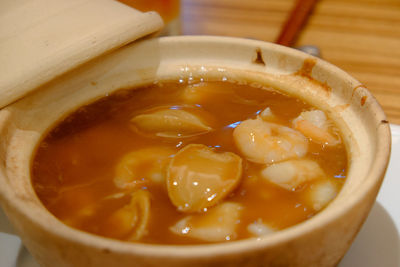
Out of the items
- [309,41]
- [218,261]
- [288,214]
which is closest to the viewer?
[218,261]

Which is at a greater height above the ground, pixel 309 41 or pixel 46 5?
pixel 46 5

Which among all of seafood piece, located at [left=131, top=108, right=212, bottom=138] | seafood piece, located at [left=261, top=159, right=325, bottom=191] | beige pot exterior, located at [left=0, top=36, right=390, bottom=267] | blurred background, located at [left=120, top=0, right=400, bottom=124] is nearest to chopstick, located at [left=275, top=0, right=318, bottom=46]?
blurred background, located at [left=120, top=0, right=400, bottom=124]

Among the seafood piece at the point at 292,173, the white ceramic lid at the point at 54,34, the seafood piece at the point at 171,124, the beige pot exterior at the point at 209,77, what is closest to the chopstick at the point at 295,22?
the beige pot exterior at the point at 209,77

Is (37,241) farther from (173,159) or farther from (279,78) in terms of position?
(279,78)

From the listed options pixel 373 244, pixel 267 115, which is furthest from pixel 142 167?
pixel 373 244

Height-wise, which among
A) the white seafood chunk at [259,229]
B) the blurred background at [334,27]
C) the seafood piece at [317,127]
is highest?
the seafood piece at [317,127]

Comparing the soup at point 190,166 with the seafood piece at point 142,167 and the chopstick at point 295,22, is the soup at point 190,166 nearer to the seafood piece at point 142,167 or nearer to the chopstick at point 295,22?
the seafood piece at point 142,167

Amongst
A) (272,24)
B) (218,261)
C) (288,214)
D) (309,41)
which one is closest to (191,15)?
(272,24)
